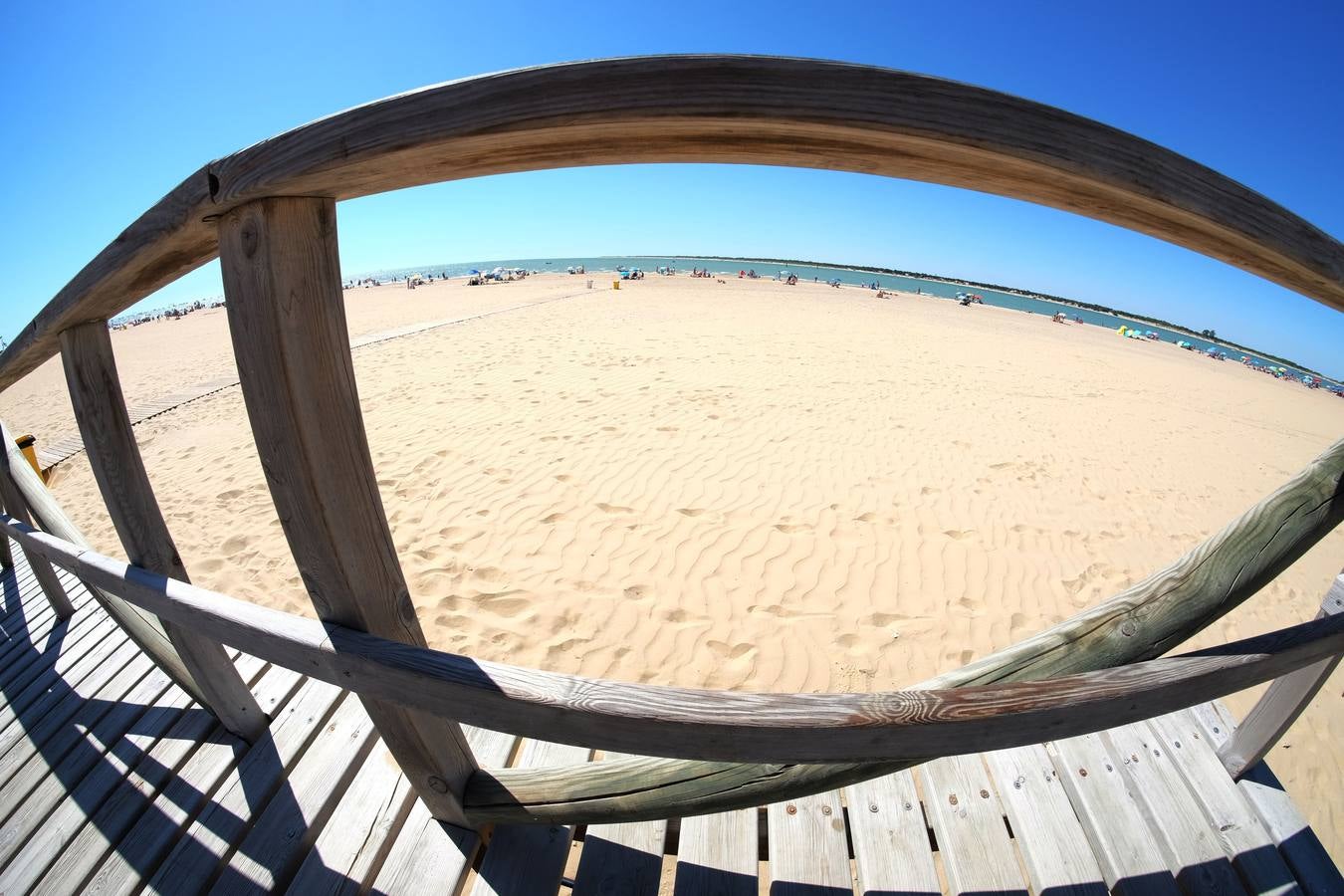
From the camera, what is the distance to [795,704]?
0.85 m

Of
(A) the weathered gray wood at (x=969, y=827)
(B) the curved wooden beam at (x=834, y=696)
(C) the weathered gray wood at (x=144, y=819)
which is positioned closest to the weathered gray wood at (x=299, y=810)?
(C) the weathered gray wood at (x=144, y=819)

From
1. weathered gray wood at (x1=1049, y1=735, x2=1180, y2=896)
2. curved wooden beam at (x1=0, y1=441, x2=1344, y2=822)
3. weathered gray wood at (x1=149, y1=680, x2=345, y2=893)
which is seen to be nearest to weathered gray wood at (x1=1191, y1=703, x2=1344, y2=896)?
weathered gray wood at (x1=1049, y1=735, x2=1180, y2=896)

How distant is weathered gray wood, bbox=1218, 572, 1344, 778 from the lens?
1.59 meters

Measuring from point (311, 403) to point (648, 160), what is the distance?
0.75 metres

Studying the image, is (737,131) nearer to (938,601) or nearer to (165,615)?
(165,615)

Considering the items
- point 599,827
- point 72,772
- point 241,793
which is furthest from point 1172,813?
point 72,772

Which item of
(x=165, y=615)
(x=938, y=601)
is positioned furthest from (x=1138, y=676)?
(x=938, y=601)

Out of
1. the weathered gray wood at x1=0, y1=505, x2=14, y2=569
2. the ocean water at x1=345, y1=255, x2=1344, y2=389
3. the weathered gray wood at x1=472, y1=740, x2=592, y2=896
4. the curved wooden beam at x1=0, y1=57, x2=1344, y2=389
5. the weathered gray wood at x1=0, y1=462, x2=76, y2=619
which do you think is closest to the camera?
the curved wooden beam at x1=0, y1=57, x2=1344, y2=389

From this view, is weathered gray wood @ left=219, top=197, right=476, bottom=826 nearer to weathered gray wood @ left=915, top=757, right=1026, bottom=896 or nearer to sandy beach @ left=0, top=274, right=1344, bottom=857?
weathered gray wood @ left=915, top=757, right=1026, bottom=896

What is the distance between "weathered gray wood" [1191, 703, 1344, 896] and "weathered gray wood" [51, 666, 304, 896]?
337 centimetres

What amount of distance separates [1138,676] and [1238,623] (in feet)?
16.3

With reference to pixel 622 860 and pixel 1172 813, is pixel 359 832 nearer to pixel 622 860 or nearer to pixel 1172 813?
pixel 622 860

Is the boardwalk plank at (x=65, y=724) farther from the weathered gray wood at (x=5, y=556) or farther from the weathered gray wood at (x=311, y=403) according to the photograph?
the weathered gray wood at (x=311, y=403)

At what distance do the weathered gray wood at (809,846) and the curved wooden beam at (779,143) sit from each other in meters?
1.64
